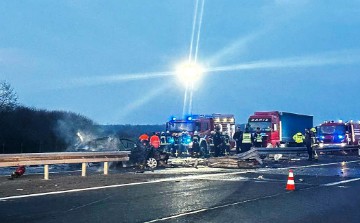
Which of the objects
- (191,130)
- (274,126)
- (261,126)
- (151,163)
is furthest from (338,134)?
(151,163)

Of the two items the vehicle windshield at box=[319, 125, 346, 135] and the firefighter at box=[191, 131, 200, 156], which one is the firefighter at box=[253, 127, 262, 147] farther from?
the vehicle windshield at box=[319, 125, 346, 135]

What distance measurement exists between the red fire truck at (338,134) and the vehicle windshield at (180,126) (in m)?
11.8

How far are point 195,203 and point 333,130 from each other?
31928mm

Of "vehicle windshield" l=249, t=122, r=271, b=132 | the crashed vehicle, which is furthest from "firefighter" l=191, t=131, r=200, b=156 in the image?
the crashed vehicle

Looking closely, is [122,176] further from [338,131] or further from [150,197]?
[338,131]

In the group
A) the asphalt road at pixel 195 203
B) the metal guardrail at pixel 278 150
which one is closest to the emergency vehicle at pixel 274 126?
the metal guardrail at pixel 278 150

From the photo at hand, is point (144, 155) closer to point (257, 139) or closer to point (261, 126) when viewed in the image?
point (257, 139)

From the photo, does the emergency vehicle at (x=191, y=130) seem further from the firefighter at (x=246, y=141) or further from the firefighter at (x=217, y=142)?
the firefighter at (x=246, y=141)

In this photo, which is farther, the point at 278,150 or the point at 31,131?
the point at 31,131

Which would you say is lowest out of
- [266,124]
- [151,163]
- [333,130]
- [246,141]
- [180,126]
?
[151,163]

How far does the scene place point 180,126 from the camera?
3512 centimetres

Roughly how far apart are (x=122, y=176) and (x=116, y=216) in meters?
8.95

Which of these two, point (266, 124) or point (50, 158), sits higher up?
point (266, 124)

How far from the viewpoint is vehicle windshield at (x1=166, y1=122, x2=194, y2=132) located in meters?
34.9
